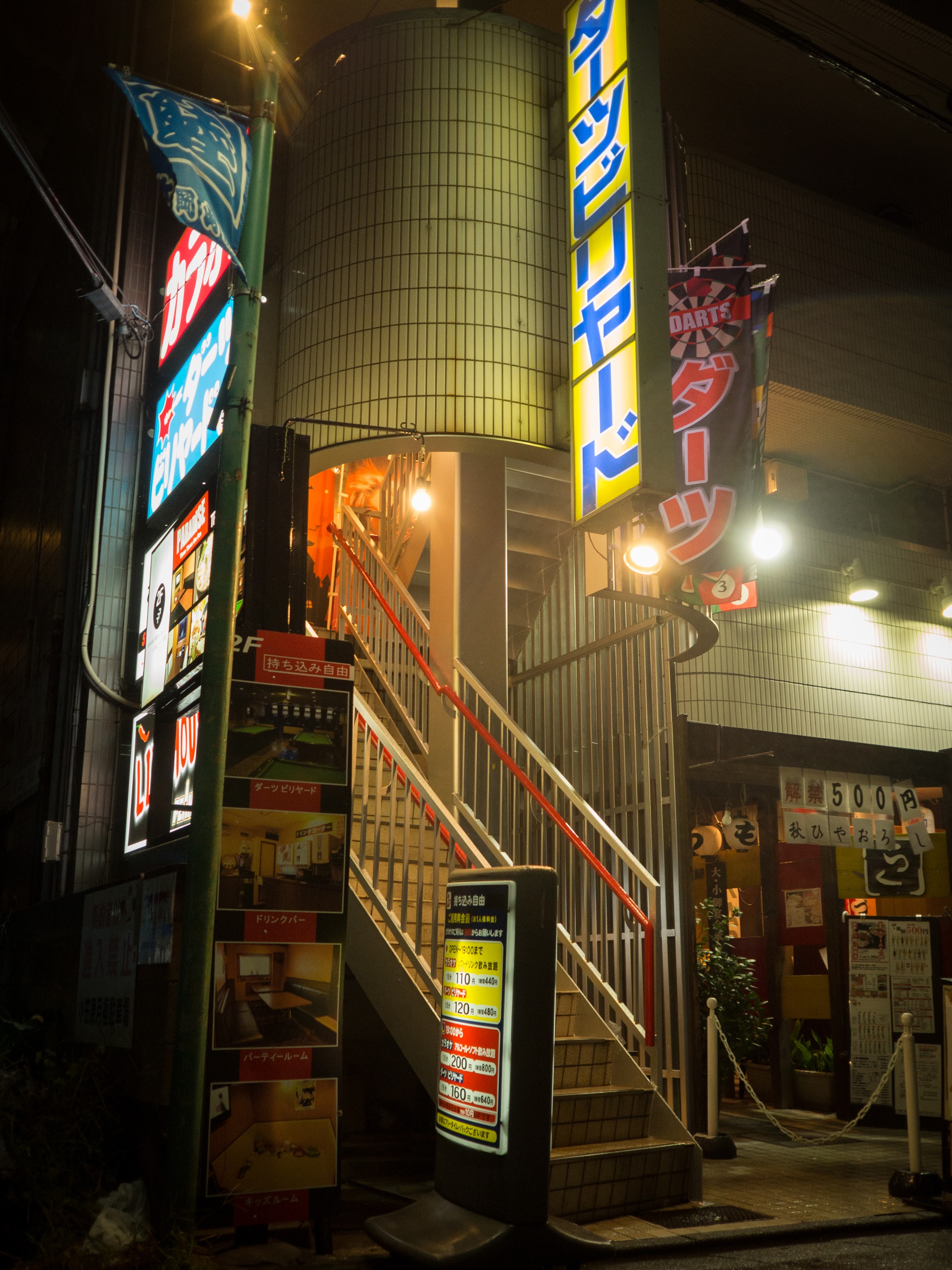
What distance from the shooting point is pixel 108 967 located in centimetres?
728

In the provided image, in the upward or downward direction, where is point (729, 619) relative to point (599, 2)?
downward

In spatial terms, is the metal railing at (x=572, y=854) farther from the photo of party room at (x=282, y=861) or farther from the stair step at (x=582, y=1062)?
the photo of party room at (x=282, y=861)

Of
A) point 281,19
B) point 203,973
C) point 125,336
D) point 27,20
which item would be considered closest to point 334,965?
point 203,973

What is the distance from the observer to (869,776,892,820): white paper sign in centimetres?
1274

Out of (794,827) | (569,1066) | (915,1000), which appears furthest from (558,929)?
(915,1000)

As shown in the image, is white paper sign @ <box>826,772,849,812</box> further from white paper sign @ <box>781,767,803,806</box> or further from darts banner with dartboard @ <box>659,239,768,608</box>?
darts banner with dartboard @ <box>659,239,768,608</box>

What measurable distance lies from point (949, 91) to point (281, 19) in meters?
9.98

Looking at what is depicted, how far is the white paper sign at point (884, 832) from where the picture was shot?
1268cm

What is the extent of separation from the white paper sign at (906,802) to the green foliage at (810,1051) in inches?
112

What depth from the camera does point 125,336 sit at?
11008 mm

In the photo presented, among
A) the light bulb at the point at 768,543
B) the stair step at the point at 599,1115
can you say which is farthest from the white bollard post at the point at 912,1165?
the light bulb at the point at 768,543

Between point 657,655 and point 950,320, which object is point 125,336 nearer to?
point 657,655

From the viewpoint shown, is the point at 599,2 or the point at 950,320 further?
the point at 950,320

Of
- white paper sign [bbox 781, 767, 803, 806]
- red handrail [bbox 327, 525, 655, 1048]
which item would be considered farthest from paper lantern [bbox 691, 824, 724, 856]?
red handrail [bbox 327, 525, 655, 1048]
